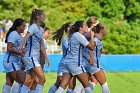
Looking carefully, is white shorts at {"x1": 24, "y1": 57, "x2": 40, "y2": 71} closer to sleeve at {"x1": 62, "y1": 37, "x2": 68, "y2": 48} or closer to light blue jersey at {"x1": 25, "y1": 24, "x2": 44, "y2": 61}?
light blue jersey at {"x1": 25, "y1": 24, "x2": 44, "y2": 61}

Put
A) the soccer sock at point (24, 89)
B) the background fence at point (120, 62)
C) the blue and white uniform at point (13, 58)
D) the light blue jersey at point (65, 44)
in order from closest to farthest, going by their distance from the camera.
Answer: the soccer sock at point (24, 89)
the blue and white uniform at point (13, 58)
the light blue jersey at point (65, 44)
the background fence at point (120, 62)

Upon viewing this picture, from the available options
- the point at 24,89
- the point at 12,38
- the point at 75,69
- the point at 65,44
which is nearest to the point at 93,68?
the point at 65,44

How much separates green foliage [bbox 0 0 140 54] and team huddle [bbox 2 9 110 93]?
27.6 m

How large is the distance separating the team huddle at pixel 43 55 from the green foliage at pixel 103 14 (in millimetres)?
27556

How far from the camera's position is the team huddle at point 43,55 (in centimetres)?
1152

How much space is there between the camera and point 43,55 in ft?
41.1

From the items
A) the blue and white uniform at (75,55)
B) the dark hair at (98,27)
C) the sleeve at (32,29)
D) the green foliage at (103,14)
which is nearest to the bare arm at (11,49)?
the sleeve at (32,29)

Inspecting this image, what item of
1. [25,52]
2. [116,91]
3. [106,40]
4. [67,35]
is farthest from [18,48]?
[106,40]

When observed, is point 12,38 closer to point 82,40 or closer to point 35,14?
point 35,14

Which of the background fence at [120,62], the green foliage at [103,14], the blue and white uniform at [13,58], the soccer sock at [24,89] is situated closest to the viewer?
the soccer sock at [24,89]

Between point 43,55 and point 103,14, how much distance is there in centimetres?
3199

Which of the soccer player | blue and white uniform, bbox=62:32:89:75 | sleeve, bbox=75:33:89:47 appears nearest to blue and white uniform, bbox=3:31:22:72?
the soccer player

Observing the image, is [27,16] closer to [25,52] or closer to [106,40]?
[106,40]

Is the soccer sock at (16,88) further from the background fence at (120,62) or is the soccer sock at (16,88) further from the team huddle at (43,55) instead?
the background fence at (120,62)
